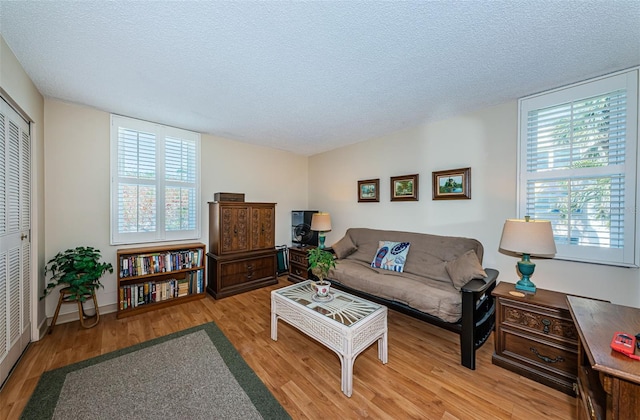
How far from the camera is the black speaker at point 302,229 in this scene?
4.39 m

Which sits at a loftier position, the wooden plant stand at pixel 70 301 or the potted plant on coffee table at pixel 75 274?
the potted plant on coffee table at pixel 75 274

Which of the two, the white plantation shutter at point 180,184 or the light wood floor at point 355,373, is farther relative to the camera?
the white plantation shutter at point 180,184

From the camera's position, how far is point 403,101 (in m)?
2.47

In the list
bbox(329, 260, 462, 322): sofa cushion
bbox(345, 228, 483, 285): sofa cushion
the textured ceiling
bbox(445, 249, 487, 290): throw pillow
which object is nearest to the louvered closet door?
the textured ceiling


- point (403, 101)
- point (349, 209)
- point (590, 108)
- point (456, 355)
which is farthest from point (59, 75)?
point (590, 108)

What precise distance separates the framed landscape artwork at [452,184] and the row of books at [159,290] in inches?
137

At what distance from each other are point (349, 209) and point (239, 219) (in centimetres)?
187

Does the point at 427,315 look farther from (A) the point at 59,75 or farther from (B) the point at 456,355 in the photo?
(A) the point at 59,75

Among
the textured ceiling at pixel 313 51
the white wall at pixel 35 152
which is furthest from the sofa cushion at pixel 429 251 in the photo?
the white wall at pixel 35 152

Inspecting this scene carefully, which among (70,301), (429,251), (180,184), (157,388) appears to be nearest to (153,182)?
(180,184)

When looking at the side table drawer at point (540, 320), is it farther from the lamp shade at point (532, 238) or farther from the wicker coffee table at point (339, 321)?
the wicker coffee table at point (339, 321)

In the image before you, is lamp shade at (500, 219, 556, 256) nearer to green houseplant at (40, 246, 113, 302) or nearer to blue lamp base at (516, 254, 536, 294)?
blue lamp base at (516, 254, 536, 294)

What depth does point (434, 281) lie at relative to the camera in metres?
2.56

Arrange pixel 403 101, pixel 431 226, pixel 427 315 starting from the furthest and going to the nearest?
pixel 431 226
pixel 403 101
pixel 427 315
